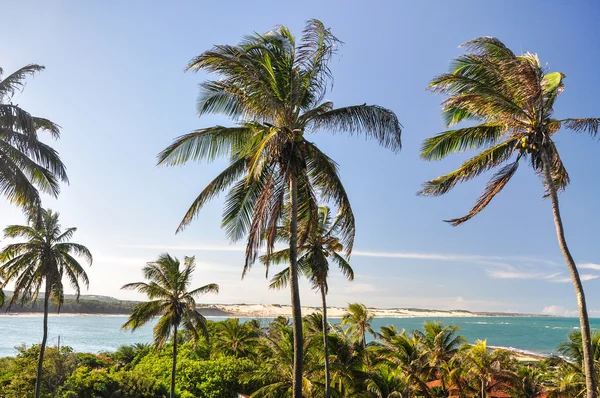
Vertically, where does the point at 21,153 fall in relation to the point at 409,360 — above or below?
above

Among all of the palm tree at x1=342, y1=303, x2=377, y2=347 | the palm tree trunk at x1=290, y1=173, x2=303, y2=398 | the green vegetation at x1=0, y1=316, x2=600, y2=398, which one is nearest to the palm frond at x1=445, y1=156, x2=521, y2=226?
the palm tree trunk at x1=290, y1=173, x2=303, y2=398

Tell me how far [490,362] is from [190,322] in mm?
14549

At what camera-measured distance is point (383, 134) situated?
31.8 feet

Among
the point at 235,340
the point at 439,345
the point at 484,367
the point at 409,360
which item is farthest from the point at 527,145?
the point at 235,340

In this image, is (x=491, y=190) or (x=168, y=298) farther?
(x=168, y=298)

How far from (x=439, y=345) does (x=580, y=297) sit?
18.0 m

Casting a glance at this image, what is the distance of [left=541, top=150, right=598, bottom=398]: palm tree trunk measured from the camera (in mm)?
8295

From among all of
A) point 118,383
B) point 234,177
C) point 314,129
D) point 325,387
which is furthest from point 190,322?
point 314,129

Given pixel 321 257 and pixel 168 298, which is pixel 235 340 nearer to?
pixel 168 298

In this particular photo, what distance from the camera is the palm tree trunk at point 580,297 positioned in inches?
327

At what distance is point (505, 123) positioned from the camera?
980cm

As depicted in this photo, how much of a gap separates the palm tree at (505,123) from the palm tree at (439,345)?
16059 millimetres

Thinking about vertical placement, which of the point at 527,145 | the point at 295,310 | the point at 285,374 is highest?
the point at 527,145

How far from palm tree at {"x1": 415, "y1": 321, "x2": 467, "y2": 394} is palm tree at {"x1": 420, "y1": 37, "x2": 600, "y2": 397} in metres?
16.1
